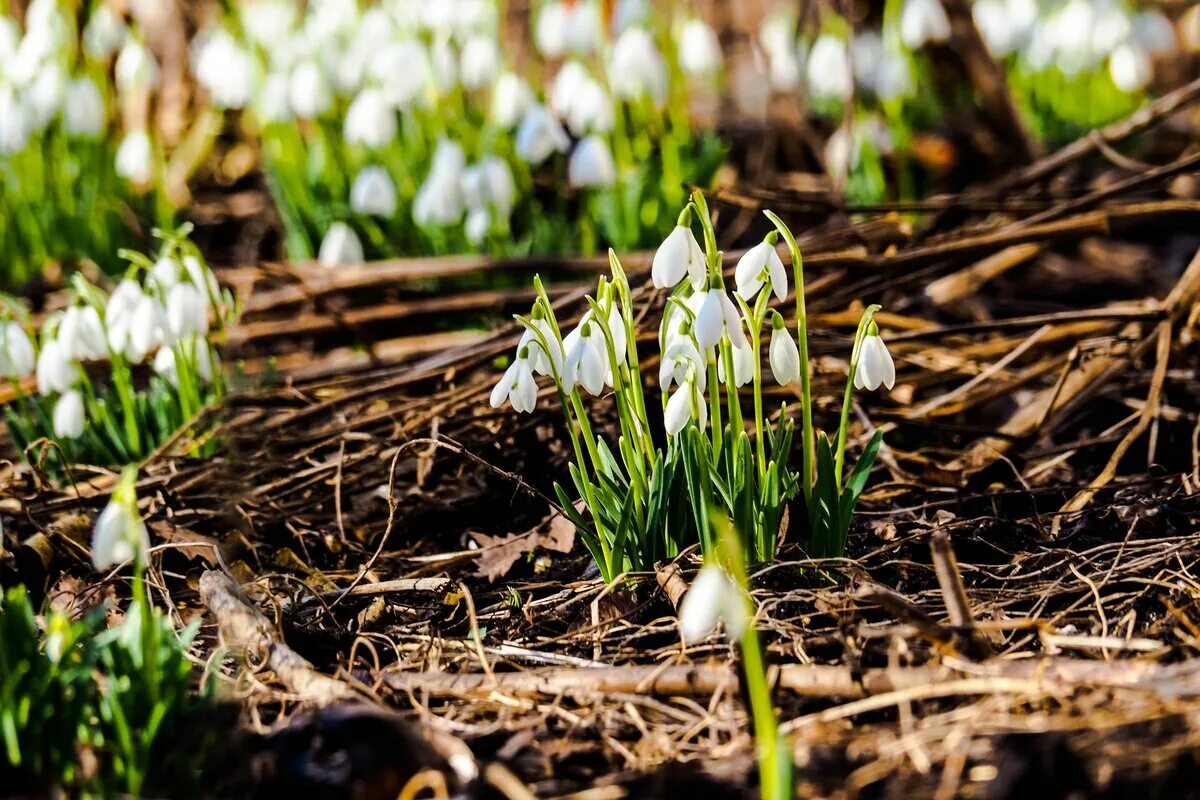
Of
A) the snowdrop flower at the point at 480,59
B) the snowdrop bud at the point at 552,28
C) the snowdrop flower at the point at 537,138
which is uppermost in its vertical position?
the snowdrop bud at the point at 552,28

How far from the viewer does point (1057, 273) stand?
11.6 feet

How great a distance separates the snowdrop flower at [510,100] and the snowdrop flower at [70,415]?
1.63 metres

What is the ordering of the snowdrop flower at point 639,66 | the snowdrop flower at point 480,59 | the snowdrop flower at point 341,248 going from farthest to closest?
the snowdrop flower at point 480,59, the snowdrop flower at point 639,66, the snowdrop flower at point 341,248

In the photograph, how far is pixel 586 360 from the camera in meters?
1.65

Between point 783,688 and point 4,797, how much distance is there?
93cm

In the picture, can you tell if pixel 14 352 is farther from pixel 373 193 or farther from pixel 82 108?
pixel 82 108

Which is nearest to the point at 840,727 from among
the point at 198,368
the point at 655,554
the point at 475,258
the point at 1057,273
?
the point at 655,554

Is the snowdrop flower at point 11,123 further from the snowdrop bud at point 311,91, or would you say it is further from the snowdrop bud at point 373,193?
the snowdrop bud at point 373,193

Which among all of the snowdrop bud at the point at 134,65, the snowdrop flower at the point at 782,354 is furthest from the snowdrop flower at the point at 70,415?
the snowdrop bud at the point at 134,65

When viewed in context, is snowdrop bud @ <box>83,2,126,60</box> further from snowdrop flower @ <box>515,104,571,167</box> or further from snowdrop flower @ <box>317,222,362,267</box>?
snowdrop flower @ <box>515,104,571,167</box>

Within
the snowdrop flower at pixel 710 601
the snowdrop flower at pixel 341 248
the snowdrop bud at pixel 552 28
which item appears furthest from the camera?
the snowdrop bud at pixel 552 28

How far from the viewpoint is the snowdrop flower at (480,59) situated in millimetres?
3824

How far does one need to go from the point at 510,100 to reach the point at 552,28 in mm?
596

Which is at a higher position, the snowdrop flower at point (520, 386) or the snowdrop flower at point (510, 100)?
the snowdrop flower at point (510, 100)
